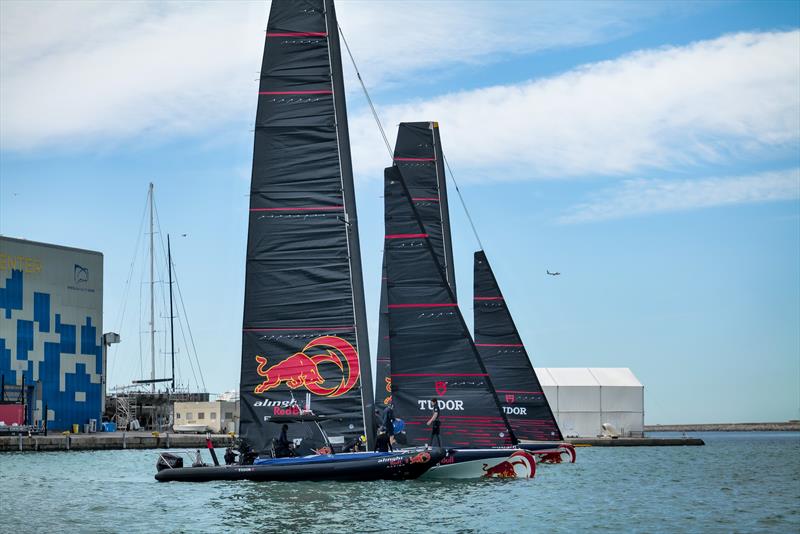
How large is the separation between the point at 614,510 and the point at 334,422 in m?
8.25

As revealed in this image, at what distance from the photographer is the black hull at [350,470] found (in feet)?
97.1

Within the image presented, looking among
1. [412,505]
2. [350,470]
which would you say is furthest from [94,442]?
[412,505]

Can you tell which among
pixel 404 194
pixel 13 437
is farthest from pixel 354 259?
pixel 13 437

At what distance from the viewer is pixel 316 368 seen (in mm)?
32125

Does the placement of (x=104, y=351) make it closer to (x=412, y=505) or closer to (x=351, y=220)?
(x=351, y=220)

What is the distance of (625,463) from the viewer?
169ft

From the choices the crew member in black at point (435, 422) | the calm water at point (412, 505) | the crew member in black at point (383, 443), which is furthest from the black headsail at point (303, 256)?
the calm water at point (412, 505)

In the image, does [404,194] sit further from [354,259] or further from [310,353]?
[310,353]

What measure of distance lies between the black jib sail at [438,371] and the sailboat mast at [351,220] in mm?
881

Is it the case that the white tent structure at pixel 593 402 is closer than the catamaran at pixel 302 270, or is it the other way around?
Answer: the catamaran at pixel 302 270

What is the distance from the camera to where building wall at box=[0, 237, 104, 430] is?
250ft

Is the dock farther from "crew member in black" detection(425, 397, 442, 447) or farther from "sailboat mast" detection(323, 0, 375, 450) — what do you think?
"sailboat mast" detection(323, 0, 375, 450)

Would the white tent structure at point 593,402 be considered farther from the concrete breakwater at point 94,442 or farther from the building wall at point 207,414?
the building wall at point 207,414

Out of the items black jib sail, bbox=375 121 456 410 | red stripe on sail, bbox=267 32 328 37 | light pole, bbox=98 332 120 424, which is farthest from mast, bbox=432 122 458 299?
light pole, bbox=98 332 120 424
